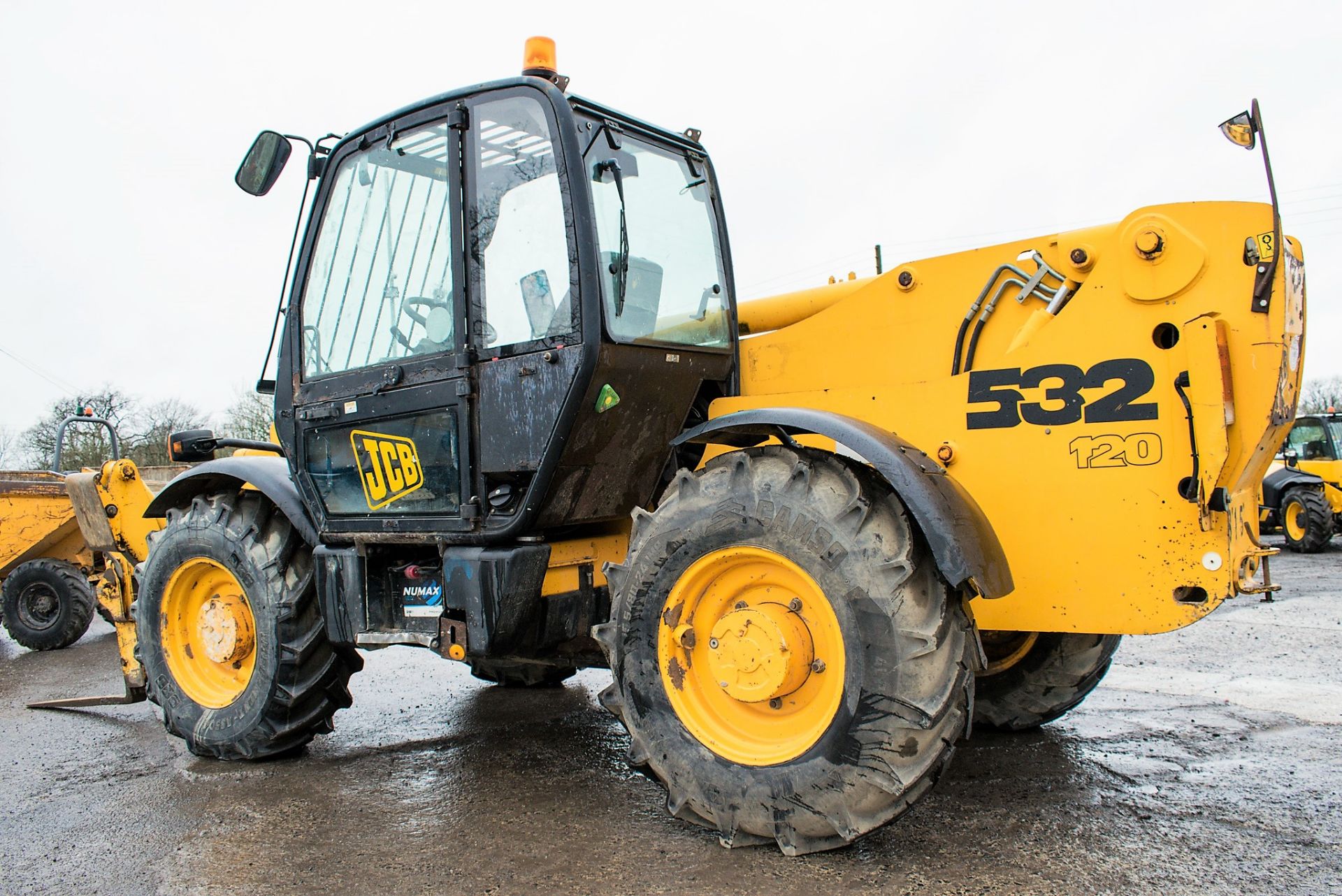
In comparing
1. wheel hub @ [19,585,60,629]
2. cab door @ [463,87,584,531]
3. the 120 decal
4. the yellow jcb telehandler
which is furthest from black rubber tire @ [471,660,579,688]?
wheel hub @ [19,585,60,629]

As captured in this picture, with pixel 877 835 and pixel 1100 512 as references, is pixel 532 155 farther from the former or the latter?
pixel 877 835

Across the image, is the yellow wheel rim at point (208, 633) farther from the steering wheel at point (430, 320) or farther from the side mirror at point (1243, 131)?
the side mirror at point (1243, 131)

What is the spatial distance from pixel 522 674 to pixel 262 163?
10.1 feet

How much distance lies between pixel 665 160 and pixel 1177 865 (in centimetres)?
319

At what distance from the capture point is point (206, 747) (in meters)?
4.57

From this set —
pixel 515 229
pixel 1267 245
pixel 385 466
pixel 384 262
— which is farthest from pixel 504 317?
pixel 1267 245

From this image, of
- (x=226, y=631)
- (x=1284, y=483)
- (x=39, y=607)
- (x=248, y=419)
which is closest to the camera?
(x=226, y=631)

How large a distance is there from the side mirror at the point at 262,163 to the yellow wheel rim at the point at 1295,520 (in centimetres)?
1402

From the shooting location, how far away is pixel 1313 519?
13.3 meters

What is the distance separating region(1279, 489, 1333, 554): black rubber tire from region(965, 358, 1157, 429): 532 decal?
12669mm

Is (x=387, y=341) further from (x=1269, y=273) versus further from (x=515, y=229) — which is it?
(x=1269, y=273)

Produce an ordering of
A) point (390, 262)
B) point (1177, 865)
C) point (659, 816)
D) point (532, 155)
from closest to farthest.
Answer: point (1177, 865) < point (659, 816) < point (532, 155) < point (390, 262)

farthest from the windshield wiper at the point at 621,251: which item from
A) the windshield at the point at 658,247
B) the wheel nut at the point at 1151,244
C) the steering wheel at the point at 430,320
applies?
the wheel nut at the point at 1151,244

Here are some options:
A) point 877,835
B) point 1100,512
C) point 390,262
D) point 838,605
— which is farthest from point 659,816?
point 390,262
